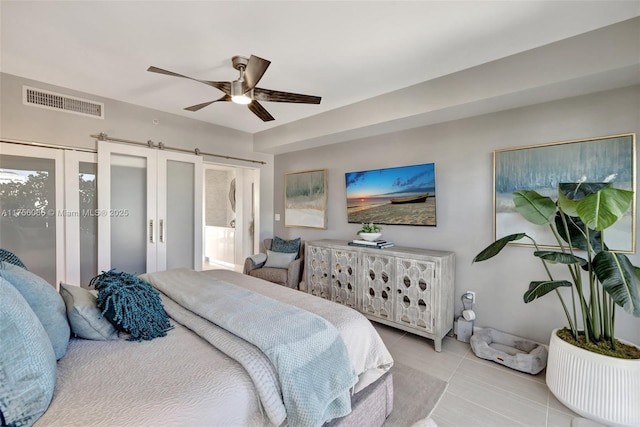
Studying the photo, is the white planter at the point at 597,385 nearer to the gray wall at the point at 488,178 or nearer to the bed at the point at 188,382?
the gray wall at the point at 488,178

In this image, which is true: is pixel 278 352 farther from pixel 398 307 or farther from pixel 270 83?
pixel 270 83

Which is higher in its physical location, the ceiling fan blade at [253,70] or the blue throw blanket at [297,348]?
the ceiling fan blade at [253,70]

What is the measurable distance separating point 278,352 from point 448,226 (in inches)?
95.7

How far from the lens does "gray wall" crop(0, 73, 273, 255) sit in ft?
8.69

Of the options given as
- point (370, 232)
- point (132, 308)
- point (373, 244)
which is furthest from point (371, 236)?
point (132, 308)

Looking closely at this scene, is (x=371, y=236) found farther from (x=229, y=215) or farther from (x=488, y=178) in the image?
(x=229, y=215)

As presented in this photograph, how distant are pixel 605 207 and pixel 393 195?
195cm

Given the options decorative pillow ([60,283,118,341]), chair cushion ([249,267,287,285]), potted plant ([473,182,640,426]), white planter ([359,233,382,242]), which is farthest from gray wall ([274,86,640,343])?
decorative pillow ([60,283,118,341])

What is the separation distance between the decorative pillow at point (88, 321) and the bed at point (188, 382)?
4 cm

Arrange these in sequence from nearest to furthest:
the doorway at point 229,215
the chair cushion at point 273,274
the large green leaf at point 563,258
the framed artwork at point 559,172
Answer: the large green leaf at point 563,258
the framed artwork at point 559,172
the chair cushion at point 273,274
the doorway at point 229,215

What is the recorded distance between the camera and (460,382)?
2174 millimetres

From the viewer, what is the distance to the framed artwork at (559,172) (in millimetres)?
2100

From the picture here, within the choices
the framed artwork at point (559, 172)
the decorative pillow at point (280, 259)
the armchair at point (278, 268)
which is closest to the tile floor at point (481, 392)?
the framed artwork at point (559, 172)

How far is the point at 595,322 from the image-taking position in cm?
187
